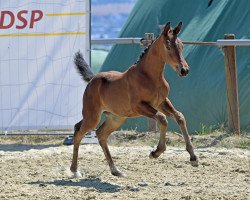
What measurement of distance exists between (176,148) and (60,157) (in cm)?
177

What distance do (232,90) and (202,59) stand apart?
176 centimetres

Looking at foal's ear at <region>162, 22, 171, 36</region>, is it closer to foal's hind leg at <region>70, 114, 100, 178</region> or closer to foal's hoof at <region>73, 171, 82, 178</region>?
foal's hind leg at <region>70, 114, 100, 178</region>

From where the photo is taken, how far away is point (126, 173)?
1027 cm

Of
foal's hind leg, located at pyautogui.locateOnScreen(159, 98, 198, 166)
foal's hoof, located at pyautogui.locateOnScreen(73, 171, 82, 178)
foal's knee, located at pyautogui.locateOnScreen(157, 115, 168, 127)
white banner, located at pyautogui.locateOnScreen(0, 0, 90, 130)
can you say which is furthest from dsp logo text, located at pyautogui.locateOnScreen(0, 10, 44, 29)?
foal's knee, located at pyautogui.locateOnScreen(157, 115, 168, 127)

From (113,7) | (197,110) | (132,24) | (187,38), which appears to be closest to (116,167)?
(197,110)

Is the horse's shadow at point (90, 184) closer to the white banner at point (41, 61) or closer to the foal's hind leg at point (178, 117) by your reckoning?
the foal's hind leg at point (178, 117)

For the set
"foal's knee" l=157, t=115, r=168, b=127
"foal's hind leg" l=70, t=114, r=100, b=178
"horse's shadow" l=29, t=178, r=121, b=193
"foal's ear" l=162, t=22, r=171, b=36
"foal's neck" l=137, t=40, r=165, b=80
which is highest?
"foal's ear" l=162, t=22, r=171, b=36

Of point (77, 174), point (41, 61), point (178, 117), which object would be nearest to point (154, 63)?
point (178, 117)

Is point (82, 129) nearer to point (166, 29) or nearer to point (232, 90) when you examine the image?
point (166, 29)

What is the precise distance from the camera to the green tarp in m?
14.1

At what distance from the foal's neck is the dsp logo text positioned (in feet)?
13.5

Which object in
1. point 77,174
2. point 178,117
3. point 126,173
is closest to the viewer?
point 178,117

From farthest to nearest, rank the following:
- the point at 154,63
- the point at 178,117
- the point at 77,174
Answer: the point at 77,174
the point at 154,63
the point at 178,117

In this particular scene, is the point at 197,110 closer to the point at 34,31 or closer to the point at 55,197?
the point at 34,31
